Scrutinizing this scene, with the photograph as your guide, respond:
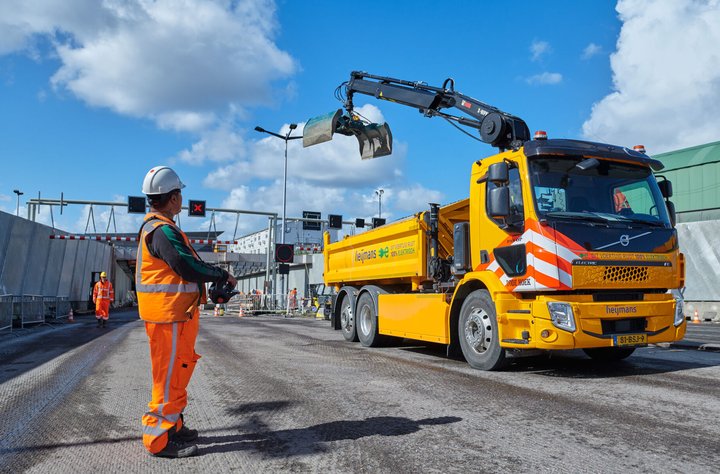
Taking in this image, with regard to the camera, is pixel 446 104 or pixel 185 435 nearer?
pixel 185 435

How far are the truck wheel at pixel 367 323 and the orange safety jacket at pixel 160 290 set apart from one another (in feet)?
23.3

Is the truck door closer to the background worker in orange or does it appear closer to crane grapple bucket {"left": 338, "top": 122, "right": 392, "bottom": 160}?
the background worker in orange

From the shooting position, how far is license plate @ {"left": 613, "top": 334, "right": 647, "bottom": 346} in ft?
21.2

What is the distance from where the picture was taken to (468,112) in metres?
10.7

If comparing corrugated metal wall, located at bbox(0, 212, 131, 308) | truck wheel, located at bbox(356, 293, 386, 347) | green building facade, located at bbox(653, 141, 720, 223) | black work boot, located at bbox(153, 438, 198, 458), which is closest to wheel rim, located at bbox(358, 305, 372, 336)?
truck wheel, located at bbox(356, 293, 386, 347)

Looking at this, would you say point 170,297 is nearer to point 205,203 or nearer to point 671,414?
point 671,414

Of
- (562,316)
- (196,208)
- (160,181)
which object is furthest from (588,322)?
(196,208)

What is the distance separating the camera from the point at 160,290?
3.57 metres

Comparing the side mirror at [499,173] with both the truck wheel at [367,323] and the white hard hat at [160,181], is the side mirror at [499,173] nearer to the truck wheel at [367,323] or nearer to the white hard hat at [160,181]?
the white hard hat at [160,181]

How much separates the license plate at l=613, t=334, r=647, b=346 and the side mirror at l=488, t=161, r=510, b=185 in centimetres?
219

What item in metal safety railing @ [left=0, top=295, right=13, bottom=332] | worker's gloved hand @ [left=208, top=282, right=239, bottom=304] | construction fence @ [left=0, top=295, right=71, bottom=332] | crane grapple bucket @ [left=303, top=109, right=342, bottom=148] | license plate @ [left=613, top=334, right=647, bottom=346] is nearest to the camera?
worker's gloved hand @ [left=208, top=282, right=239, bottom=304]

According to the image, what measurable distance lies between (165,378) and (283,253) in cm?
2406

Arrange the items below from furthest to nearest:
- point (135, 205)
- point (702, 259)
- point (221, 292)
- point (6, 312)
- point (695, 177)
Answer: point (695, 177)
point (135, 205)
point (702, 259)
point (6, 312)
point (221, 292)

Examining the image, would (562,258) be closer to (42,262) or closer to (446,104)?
(446,104)
